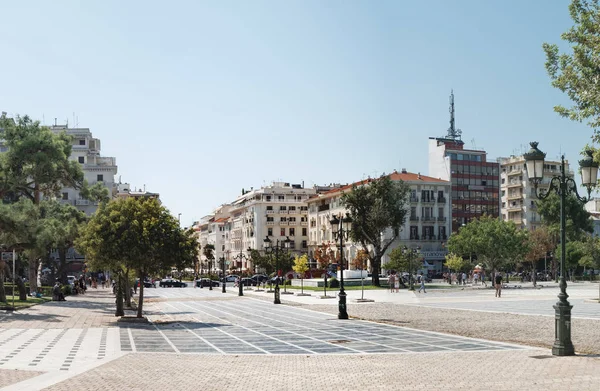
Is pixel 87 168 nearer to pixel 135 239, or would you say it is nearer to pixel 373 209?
pixel 373 209

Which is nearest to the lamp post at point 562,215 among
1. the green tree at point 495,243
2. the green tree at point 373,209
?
the green tree at point 495,243

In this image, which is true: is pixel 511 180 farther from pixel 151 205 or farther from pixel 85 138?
pixel 151 205

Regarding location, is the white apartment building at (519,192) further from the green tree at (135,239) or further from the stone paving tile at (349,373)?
the stone paving tile at (349,373)

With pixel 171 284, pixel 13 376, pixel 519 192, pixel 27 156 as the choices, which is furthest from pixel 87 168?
pixel 13 376

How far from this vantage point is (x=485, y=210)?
115 m

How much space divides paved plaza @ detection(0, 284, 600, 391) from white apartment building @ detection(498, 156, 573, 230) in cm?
9996

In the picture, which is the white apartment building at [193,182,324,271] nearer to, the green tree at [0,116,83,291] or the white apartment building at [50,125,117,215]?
the white apartment building at [50,125,117,215]

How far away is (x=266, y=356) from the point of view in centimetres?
1825

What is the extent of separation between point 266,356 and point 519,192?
117891 mm

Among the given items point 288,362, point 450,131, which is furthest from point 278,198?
point 288,362

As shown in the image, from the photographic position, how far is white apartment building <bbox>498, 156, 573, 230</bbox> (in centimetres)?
12662

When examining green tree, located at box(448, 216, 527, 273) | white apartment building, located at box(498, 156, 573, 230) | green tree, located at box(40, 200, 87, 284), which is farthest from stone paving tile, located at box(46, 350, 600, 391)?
white apartment building, located at box(498, 156, 573, 230)

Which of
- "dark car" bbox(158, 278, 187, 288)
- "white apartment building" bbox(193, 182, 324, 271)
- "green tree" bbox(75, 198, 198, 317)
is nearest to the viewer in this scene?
"green tree" bbox(75, 198, 198, 317)

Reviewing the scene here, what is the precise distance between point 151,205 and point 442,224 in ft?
258
